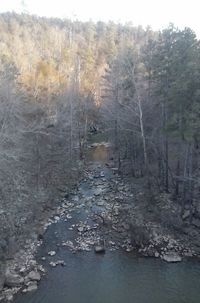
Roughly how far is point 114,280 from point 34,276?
4.00 m

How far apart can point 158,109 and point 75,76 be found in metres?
17.6

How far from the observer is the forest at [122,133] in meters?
22.9

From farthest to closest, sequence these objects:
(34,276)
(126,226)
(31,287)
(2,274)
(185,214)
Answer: (185,214)
(126,226)
(34,276)
(2,274)
(31,287)

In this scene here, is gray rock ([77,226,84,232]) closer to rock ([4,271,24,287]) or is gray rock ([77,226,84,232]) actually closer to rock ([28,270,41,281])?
rock ([28,270,41,281])

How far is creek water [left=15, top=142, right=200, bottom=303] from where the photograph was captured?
1712 centimetres

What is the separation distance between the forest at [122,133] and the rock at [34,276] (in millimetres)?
1943

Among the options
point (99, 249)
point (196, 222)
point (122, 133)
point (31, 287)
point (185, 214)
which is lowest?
point (31, 287)

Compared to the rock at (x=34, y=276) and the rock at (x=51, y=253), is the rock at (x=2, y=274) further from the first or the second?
the rock at (x=51, y=253)

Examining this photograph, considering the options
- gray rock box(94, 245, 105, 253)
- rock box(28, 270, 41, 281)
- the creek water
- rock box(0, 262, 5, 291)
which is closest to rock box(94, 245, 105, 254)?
gray rock box(94, 245, 105, 253)

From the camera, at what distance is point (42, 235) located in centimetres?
2266

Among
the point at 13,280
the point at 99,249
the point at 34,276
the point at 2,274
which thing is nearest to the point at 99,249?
the point at 99,249

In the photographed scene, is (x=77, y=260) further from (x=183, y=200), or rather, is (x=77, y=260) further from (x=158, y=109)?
(x=158, y=109)

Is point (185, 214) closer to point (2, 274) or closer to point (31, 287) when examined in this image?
point (31, 287)

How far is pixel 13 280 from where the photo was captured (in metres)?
17.8
